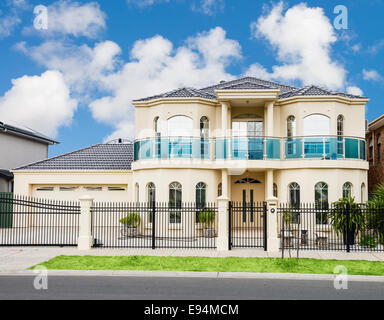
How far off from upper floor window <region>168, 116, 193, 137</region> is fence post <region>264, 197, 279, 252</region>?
661 centimetres

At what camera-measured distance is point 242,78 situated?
24.5 metres

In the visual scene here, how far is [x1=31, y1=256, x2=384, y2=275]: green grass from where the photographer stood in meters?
11.2

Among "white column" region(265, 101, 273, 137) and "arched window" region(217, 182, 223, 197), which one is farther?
"arched window" region(217, 182, 223, 197)

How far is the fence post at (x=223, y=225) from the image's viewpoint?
14.7 m

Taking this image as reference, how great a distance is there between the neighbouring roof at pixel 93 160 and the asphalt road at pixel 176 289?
12452 mm

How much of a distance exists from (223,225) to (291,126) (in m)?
7.66

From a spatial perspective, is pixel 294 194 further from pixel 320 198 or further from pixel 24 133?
pixel 24 133

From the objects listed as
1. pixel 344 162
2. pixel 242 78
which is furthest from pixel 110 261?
pixel 242 78

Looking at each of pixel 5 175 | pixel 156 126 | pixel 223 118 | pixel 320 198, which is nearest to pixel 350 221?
pixel 320 198

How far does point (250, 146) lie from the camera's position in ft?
63.7

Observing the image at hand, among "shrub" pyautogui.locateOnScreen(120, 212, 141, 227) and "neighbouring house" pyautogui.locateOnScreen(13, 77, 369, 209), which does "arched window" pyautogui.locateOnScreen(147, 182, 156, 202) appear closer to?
"neighbouring house" pyautogui.locateOnScreen(13, 77, 369, 209)

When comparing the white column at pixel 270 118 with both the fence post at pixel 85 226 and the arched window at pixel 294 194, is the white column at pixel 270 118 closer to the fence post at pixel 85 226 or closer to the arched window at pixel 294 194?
the arched window at pixel 294 194

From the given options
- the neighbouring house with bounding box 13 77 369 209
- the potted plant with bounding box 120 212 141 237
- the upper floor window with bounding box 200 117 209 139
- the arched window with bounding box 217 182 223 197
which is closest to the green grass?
the potted plant with bounding box 120 212 141 237
